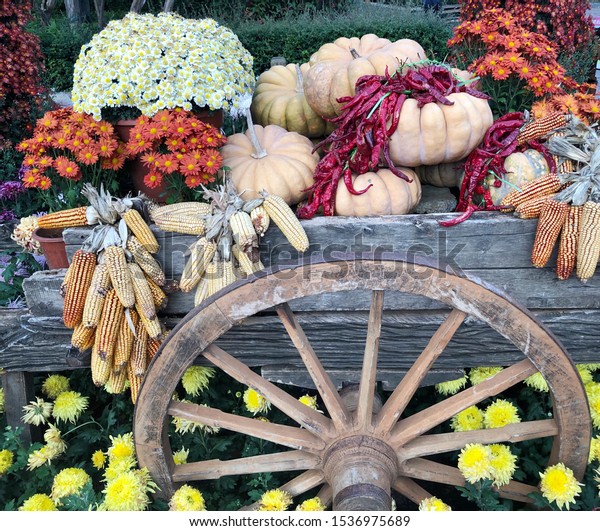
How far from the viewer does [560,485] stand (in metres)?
1.50

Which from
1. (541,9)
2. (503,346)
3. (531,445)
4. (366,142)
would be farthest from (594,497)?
(541,9)

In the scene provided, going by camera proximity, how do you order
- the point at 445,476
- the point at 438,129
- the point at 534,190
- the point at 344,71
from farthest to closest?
the point at 344,71, the point at 438,129, the point at 534,190, the point at 445,476

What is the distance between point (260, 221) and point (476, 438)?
2.85 ft

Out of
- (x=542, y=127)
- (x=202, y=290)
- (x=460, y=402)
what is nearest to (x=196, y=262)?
(x=202, y=290)

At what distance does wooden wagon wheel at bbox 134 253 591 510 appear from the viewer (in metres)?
1.31

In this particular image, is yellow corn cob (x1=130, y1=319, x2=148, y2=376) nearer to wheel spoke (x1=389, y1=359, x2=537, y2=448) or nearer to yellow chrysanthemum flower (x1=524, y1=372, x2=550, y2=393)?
wheel spoke (x1=389, y1=359, x2=537, y2=448)

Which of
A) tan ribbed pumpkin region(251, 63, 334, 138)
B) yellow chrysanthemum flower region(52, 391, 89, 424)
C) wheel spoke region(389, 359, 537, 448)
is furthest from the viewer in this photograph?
tan ribbed pumpkin region(251, 63, 334, 138)

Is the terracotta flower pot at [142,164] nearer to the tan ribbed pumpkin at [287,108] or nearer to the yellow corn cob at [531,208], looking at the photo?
the tan ribbed pumpkin at [287,108]

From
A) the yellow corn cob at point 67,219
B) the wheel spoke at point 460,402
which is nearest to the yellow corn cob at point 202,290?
the yellow corn cob at point 67,219

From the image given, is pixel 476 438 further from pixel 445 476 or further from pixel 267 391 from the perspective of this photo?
pixel 267 391

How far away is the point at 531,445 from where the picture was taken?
197 cm

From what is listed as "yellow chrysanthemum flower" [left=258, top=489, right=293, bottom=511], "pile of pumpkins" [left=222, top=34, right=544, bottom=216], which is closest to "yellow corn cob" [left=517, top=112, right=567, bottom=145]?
"pile of pumpkins" [left=222, top=34, right=544, bottom=216]

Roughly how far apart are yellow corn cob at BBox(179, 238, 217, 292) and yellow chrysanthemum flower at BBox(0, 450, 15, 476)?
85cm

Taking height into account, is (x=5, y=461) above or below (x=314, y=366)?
below
